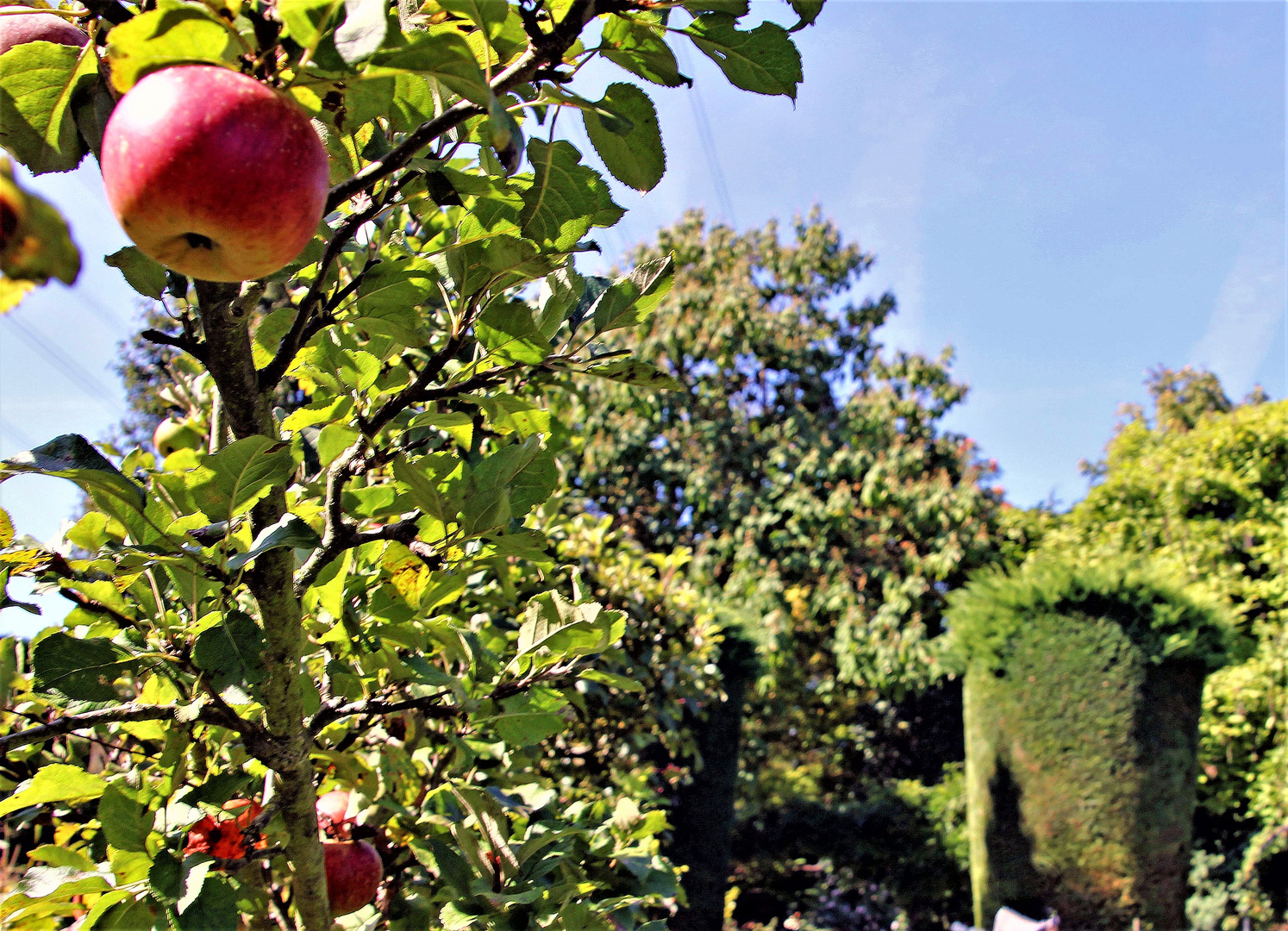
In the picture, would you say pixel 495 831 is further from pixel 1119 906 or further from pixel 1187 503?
pixel 1187 503

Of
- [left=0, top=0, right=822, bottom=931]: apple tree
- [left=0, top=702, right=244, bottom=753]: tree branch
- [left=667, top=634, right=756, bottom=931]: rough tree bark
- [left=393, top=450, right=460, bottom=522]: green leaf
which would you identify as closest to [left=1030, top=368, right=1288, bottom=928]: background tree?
[left=667, top=634, right=756, bottom=931]: rough tree bark

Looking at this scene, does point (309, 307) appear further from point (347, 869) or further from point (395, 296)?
point (347, 869)

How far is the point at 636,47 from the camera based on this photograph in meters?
0.96

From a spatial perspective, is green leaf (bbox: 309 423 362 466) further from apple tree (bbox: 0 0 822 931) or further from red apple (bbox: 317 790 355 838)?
red apple (bbox: 317 790 355 838)

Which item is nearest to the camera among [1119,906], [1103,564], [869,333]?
[1119,906]

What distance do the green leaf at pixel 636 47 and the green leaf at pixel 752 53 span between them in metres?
0.04

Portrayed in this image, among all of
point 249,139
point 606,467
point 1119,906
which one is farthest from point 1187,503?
point 249,139

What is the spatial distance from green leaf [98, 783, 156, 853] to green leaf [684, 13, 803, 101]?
1.27m

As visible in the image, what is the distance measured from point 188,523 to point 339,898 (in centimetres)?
88

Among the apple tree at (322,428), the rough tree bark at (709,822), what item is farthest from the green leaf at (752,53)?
the rough tree bark at (709,822)

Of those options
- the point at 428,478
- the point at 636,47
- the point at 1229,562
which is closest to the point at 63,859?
the point at 428,478

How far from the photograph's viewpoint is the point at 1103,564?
6430 mm

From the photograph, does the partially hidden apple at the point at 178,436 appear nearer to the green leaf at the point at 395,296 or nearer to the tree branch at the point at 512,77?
the green leaf at the point at 395,296

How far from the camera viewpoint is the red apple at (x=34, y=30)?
90cm
